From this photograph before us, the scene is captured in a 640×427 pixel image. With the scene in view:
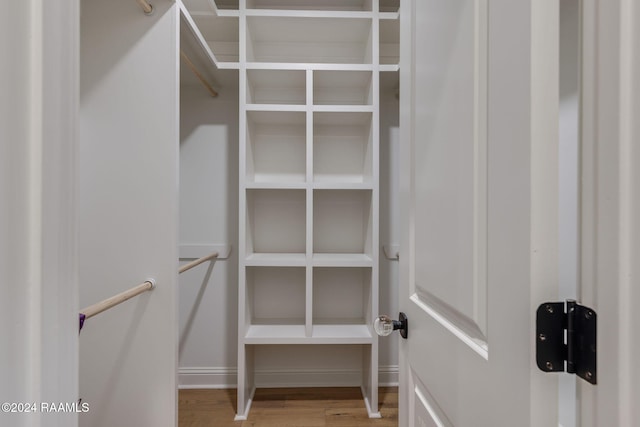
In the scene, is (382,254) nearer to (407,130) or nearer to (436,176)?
(407,130)

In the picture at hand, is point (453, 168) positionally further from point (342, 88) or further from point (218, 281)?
point (218, 281)

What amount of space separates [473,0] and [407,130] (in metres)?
0.37

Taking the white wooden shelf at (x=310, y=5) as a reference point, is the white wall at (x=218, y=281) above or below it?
below

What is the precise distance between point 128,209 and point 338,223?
118 cm

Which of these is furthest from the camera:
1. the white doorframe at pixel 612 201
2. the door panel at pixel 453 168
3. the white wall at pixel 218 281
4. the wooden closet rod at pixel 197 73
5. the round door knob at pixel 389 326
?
the white wall at pixel 218 281

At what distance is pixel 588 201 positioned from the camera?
392 mm

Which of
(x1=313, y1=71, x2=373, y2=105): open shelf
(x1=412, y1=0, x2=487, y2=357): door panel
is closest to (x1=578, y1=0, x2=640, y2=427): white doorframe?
(x1=412, y1=0, x2=487, y2=357): door panel

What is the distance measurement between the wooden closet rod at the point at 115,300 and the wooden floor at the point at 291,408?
3.19 feet

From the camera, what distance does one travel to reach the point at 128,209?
1.26m

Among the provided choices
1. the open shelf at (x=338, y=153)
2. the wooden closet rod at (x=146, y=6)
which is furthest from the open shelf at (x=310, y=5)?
the wooden closet rod at (x=146, y=6)

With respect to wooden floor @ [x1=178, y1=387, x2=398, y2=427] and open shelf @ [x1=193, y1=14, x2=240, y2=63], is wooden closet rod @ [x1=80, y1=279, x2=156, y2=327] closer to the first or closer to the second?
wooden floor @ [x1=178, y1=387, x2=398, y2=427]

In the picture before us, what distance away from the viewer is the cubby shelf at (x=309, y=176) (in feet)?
5.77

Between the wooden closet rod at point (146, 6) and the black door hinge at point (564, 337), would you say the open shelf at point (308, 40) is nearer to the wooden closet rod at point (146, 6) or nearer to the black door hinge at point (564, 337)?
the wooden closet rod at point (146, 6)

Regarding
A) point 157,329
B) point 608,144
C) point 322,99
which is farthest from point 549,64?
point 322,99
